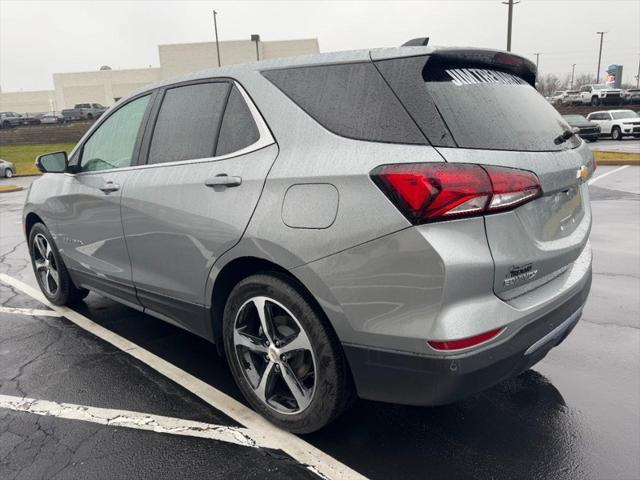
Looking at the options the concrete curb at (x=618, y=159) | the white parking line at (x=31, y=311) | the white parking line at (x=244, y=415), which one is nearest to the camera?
the white parking line at (x=244, y=415)

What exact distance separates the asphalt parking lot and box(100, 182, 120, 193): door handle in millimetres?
1176

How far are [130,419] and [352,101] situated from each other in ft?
6.86

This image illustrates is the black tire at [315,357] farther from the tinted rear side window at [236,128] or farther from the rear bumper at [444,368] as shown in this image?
the tinted rear side window at [236,128]

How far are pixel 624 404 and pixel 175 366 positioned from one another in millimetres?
2752

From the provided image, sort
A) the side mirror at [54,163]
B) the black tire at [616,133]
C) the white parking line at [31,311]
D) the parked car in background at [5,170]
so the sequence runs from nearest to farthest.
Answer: the side mirror at [54,163] → the white parking line at [31,311] → the parked car in background at [5,170] → the black tire at [616,133]

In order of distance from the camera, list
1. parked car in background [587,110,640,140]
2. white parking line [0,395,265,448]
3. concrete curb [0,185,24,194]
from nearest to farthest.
Answer: white parking line [0,395,265,448] → concrete curb [0,185,24,194] → parked car in background [587,110,640,140]

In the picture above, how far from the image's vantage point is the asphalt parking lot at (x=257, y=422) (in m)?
2.46

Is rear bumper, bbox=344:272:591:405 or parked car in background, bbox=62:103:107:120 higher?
parked car in background, bbox=62:103:107:120

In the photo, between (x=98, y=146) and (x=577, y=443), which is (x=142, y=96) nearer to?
(x=98, y=146)

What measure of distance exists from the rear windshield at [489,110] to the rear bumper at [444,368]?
31.3 inches

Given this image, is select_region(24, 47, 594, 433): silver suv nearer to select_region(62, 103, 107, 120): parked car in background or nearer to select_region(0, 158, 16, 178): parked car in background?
select_region(0, 158, 16, 178): parked car in background

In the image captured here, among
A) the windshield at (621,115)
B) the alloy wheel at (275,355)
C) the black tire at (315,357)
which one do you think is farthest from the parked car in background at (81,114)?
the black tire at (315,357)

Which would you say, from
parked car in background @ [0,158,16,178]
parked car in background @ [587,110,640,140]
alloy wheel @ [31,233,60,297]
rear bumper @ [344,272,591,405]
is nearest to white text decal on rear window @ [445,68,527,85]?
rear bumper @ [344,272,591,405]

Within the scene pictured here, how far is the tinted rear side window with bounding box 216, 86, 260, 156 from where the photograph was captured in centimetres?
273
